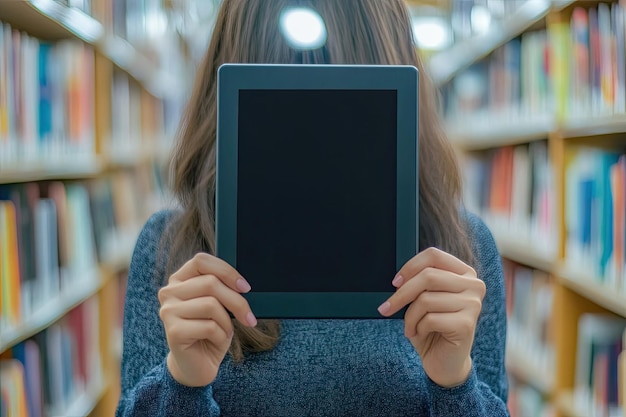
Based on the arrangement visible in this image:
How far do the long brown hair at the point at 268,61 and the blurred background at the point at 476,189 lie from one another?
0.17ft

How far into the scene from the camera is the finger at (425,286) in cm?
78

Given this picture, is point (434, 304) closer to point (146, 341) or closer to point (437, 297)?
point (437, 297)

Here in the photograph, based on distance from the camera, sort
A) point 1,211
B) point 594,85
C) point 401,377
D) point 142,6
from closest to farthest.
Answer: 1. point 401,377
2. point 1,211
3. point 594,85
4. point 142,6

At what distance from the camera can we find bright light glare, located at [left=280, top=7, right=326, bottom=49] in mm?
982

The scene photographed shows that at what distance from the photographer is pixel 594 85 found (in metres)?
1.68

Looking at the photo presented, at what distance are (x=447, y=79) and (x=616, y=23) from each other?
6.82 feet

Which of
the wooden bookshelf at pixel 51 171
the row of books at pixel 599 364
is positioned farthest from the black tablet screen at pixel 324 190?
the row of books at pixel 599 364

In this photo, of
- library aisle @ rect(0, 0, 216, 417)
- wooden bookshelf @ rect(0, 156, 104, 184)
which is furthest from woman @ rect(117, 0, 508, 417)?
wooden bookshelf @ rect(0, 156, 104, 184)

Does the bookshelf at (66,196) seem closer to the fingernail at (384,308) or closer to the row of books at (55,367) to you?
the row of books at (55,367)

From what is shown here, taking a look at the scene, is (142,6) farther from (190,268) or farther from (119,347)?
(190,268)

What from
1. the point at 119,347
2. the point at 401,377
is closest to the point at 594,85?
the point at 401,377

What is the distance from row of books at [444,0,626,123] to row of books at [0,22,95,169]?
1.21m

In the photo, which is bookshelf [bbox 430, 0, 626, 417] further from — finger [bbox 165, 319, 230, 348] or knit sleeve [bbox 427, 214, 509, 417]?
finger [bbox 165, 319, 230, 348]

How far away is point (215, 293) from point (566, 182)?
4.50ft
